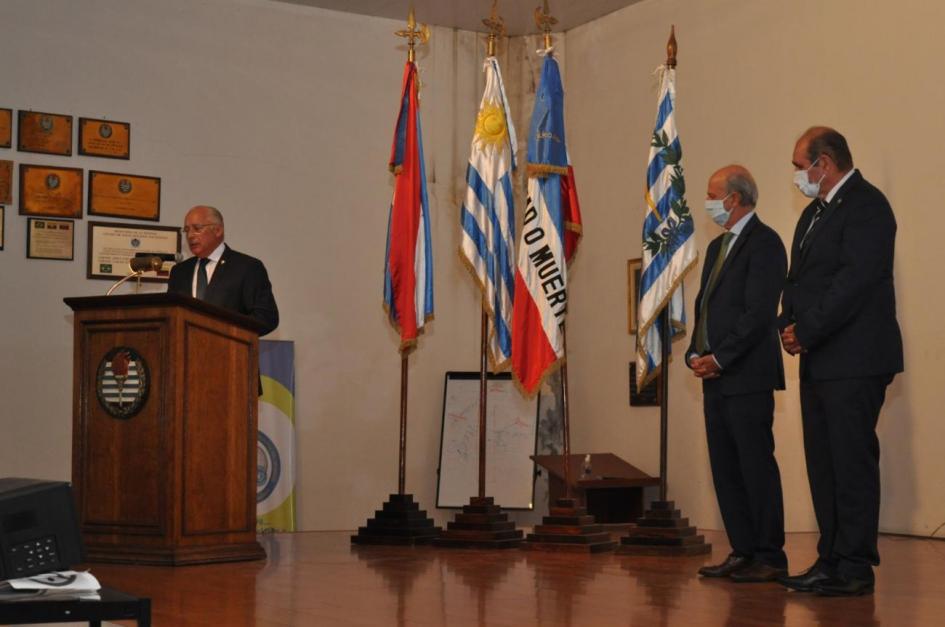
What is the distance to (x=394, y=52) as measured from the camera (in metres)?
9.27

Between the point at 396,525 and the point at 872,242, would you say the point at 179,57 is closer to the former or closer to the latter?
the point at 396,525

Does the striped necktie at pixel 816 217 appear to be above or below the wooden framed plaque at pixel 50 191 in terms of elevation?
below

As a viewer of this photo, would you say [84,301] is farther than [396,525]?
No

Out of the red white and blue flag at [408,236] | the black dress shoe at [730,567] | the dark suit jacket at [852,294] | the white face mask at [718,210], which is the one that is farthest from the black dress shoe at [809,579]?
the red white and blue flag at [408,236]

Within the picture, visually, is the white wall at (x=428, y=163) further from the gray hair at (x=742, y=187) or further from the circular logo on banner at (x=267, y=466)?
the gray hair at (x=742, y=187)

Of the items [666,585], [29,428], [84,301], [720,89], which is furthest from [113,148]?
[666,585]

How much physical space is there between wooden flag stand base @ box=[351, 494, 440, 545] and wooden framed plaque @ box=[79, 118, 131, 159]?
3045 mm

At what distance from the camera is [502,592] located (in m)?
4.44

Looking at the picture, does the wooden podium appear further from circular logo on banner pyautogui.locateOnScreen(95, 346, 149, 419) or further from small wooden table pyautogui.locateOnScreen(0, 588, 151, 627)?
small wooden table pyautogui.locateOnScreen(0, 588, 151, 627)

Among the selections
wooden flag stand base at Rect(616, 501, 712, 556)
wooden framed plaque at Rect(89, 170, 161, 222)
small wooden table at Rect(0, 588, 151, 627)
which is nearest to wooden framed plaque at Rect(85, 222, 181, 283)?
wooden framed plaque at Rect(89, 170, 161, 222)

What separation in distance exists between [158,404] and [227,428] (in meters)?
0.37

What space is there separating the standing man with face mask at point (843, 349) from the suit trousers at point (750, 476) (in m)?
0.32

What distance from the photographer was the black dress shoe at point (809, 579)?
167 inches

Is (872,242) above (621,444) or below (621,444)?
above
